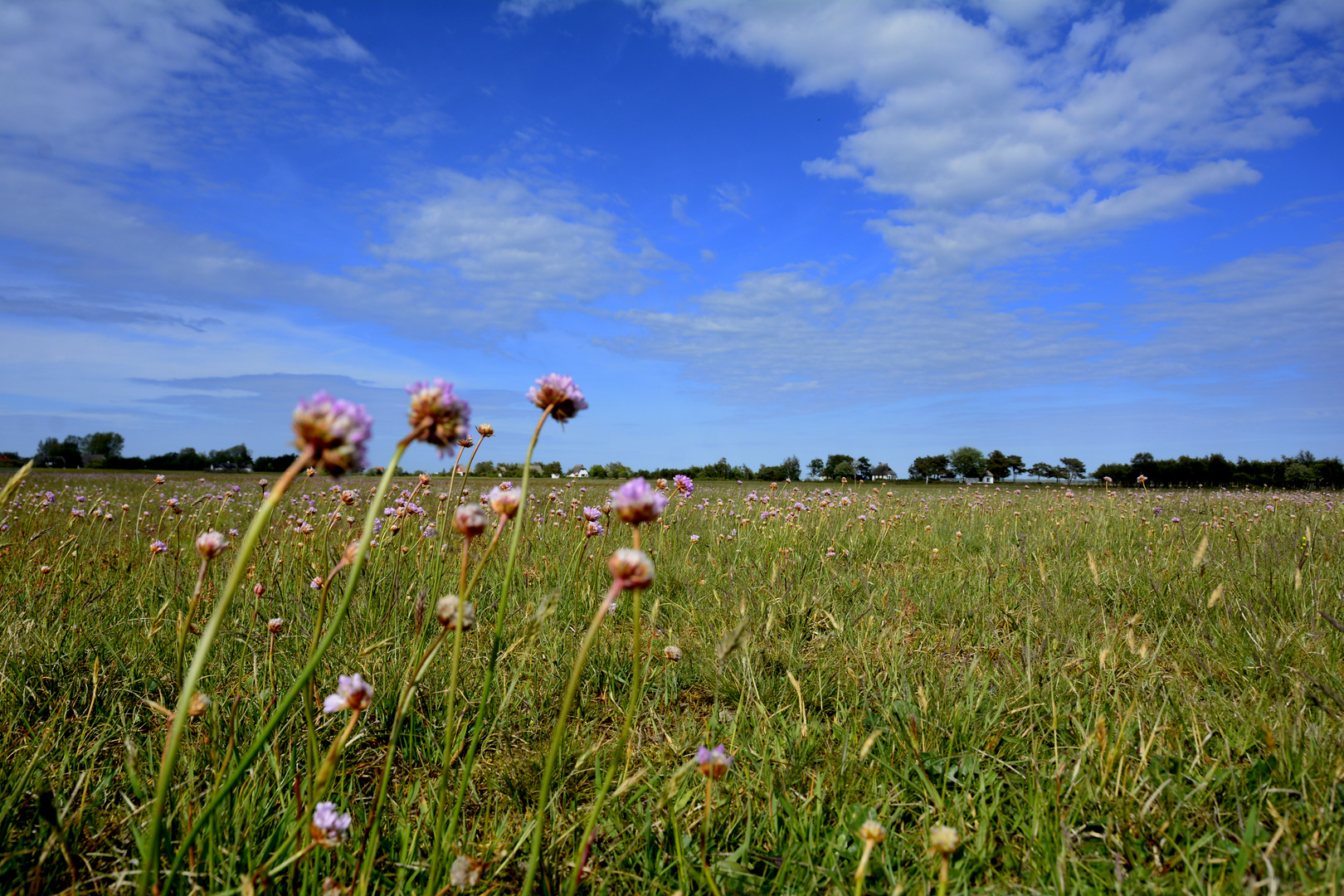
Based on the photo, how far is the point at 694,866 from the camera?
1.73 meters

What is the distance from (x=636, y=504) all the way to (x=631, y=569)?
169 millimetres

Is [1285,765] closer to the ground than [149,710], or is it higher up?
higher up

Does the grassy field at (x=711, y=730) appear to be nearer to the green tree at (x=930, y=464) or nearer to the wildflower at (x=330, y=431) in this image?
the wildflower at (x=330, y=431)

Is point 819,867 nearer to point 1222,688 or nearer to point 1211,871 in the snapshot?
point 1211,871

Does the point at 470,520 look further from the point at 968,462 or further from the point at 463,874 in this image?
the point at 968,462

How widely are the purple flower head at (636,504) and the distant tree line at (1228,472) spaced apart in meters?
25.3

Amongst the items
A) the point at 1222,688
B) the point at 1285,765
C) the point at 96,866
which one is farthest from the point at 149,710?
the point at 1222,688

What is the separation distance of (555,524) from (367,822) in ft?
14.0

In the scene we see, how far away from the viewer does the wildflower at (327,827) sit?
4.82 feet

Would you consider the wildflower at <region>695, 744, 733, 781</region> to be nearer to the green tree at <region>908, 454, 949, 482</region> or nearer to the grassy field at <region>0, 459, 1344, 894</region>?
the grassy field at <region>0, 459, 1344, 894</region>

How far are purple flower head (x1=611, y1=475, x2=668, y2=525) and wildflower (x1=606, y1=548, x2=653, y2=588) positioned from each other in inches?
4.2

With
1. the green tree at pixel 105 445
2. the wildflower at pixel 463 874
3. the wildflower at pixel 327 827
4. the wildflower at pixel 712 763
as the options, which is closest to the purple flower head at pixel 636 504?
the wildflower at pixel 712 763

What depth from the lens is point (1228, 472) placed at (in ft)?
104

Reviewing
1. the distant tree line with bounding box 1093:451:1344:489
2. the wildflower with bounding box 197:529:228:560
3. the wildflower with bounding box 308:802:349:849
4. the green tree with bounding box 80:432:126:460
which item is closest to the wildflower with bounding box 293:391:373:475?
the wildflower with bounding box 197:529:228:560
